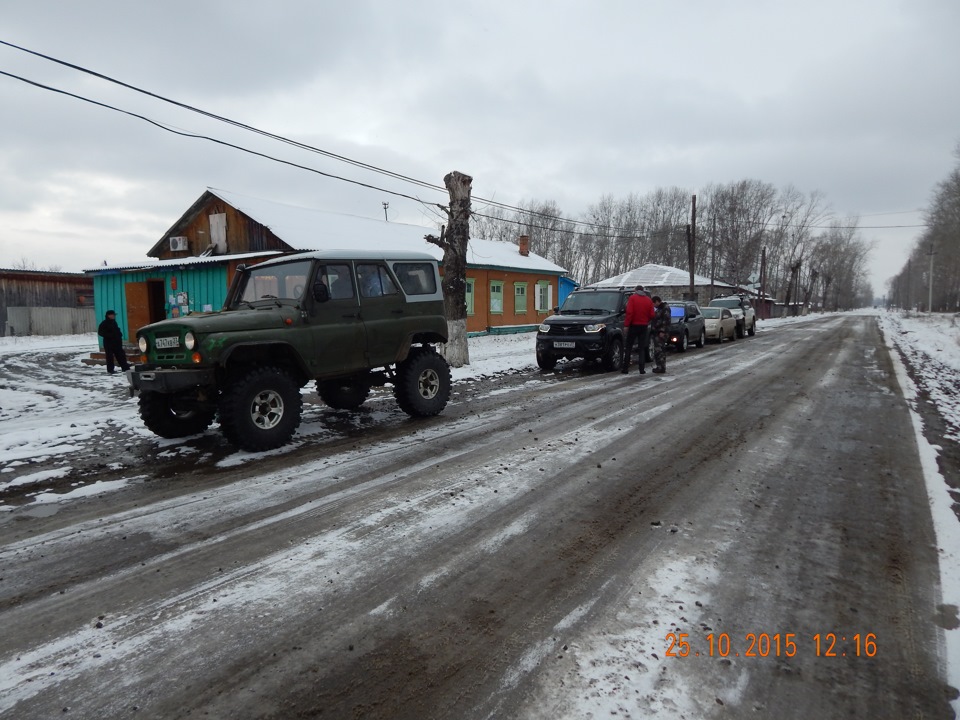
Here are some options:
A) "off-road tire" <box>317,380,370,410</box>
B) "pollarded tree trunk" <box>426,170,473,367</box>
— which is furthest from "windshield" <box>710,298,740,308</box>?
"off-road tire" <box>317,380,370,410</box>

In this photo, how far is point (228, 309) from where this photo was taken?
7277 mm

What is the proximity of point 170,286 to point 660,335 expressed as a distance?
54.6 ft

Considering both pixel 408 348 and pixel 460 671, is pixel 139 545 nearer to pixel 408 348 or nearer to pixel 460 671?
pixel 460 671

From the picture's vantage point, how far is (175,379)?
596cm

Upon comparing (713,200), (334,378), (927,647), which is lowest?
(927,647)

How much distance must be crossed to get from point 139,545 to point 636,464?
4.42 meters

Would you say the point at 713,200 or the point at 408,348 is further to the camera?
the point at 713,200

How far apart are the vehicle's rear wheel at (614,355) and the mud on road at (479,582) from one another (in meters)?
6.54

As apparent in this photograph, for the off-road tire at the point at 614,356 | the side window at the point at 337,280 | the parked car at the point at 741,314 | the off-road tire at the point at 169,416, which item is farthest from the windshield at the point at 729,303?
the off-road tire at the point at 169,416

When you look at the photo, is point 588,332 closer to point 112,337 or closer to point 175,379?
point 175,379

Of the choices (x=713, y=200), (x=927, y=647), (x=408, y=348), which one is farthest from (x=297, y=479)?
(x=713, y=200)

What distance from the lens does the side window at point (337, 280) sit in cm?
715

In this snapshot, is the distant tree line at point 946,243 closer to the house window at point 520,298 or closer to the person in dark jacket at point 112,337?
the house window at point 520,298
